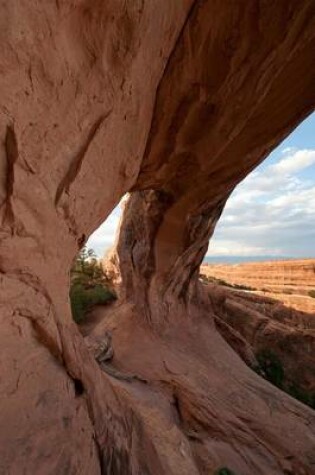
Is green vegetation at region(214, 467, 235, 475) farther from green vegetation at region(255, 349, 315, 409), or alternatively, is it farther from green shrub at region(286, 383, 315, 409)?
green shrub at region(286, 383, 315, 409)

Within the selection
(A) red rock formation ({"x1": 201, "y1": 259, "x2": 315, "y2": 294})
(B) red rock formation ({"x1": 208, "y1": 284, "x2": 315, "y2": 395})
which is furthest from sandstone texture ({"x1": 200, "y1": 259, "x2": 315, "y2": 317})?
(B) red rock formation ({"x1": 208, "y1": 284, "x2": 315, "y2": 395})

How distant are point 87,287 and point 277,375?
8.61m

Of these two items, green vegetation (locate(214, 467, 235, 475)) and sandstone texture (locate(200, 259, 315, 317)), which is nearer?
green vegetation (locate(214, 467, 235, 475))

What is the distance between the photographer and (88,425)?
10.1 feet

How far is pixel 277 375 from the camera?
13.0m

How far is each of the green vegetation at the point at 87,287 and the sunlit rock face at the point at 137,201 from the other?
13.6ft

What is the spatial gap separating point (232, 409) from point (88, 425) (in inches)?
191

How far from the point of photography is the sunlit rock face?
2408 mm

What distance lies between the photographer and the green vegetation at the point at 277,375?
1237 centimetres

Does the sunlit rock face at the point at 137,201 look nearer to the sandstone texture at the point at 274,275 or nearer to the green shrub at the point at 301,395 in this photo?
the green shrub at the point at 301,395

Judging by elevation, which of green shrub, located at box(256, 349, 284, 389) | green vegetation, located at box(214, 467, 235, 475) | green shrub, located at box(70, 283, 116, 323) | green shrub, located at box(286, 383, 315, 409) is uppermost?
green shrub, located at box(70, 283, 116, 323)

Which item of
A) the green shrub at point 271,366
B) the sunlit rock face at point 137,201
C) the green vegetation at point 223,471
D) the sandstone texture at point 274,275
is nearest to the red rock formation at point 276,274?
the sandstone texture at point 274,275

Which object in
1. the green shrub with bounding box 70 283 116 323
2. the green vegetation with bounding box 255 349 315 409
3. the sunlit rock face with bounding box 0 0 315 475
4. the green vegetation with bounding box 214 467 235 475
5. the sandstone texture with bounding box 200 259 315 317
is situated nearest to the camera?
the sunlit rock face with bounding box 0 0 315 475

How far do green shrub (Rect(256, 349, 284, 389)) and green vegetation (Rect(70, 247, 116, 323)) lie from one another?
6514 millimetres
